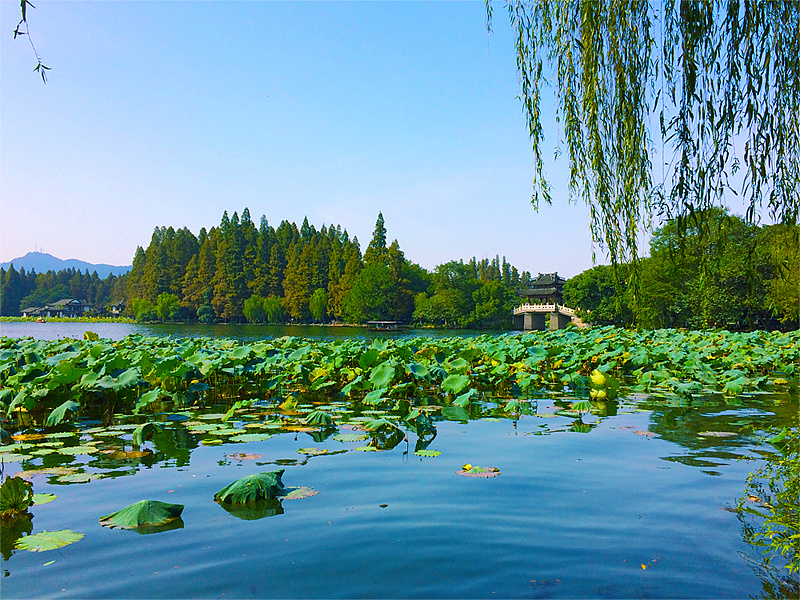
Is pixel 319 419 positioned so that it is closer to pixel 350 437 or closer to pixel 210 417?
pixel 350 437

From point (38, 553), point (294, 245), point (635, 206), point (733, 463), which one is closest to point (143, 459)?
point (38, 553)

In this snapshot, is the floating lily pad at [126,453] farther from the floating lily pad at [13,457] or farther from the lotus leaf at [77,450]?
the floating lily pad at [13,457]

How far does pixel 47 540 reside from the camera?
2.03 metres

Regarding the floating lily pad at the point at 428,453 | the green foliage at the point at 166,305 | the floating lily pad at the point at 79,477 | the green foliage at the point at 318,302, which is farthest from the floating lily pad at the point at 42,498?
the green foliage at the point at 166,305

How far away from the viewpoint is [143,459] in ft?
10.7

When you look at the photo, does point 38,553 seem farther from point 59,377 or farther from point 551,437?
point 551,437

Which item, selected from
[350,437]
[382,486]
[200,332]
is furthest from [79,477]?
[200,332]

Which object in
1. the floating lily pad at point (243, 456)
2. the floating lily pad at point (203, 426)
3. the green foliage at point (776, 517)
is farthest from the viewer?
the floating lily pad at point (203, 426)

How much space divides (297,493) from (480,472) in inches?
38.6

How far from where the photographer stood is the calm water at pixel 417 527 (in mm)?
1746

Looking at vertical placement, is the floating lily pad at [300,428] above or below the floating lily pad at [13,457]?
below

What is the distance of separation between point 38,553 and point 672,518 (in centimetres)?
241

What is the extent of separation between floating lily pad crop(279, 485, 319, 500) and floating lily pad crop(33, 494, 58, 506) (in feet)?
3.31

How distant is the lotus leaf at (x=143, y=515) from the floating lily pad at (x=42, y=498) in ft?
1.28
